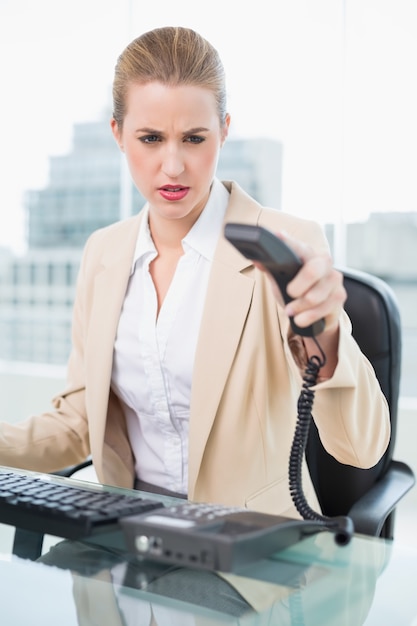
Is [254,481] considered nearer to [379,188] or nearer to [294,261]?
[294,261]

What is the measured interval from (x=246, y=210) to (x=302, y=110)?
8.86ft

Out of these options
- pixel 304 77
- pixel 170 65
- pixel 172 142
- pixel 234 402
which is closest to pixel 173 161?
pixel 172 142

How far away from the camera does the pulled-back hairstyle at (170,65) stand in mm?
1431

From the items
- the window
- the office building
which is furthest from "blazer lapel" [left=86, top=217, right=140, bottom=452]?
the office building

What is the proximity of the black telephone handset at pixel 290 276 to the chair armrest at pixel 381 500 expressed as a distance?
0.72 feet

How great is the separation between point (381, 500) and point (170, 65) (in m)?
0.91

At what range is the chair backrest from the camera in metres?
1.62

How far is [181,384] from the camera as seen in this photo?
1552 millimetres

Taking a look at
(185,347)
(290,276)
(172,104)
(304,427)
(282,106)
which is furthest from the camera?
(282,106)

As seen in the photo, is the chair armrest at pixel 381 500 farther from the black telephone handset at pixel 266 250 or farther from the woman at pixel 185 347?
the black telephone handset at pixel 266 250

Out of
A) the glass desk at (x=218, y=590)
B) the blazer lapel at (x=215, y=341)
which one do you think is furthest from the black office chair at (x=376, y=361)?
the glass desk at (x=218, y=590)

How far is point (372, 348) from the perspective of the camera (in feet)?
5.32

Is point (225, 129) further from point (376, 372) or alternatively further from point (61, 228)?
point (61, 228)

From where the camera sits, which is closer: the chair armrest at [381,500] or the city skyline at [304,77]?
the chair armrest at [381,500]
